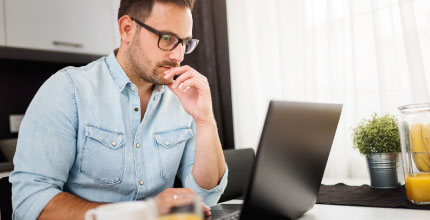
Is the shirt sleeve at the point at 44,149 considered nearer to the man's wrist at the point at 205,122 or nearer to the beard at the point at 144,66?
the beard at the point at 144,66

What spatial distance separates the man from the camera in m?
1.06

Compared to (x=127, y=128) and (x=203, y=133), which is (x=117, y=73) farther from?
(x=203, y=133)

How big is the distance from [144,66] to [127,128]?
0.76 ft

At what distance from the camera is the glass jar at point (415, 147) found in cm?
103

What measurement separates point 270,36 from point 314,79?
429 mm

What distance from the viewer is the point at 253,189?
678 mm

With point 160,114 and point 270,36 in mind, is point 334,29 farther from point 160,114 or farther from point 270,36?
point 160,114

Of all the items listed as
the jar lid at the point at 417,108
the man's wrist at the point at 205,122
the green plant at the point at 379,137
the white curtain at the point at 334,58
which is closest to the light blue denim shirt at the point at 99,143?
the man's wrist at the point at 205,122

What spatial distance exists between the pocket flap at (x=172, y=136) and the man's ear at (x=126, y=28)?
37cm

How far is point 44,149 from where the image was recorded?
106 cm

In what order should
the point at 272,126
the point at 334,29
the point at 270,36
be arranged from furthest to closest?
1. the point at 270,36
2. the point at 334,29
3. the point at 272,126

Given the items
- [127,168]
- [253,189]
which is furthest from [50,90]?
[253,189]

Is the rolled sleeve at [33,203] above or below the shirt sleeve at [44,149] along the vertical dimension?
below

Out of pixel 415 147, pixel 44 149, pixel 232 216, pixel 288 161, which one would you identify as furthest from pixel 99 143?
pixel 415 147
